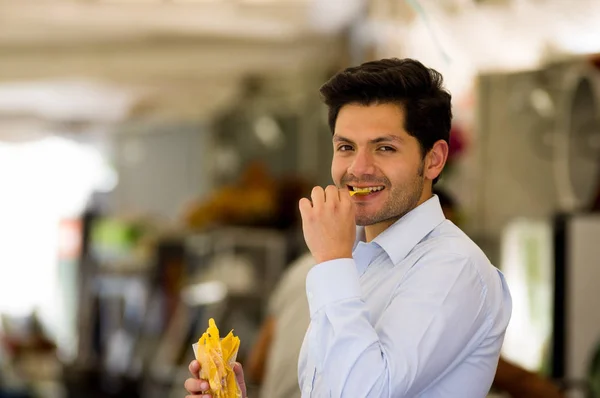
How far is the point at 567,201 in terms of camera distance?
352 centimetres

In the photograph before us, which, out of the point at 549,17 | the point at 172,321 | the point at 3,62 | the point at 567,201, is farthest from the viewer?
the point at 172,321

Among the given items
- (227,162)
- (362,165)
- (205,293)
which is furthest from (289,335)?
(227,162)

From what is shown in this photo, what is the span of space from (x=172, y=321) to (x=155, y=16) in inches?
95.3

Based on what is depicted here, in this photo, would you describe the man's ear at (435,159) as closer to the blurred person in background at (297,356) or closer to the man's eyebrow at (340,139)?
the man's eyebrow at (340,139)

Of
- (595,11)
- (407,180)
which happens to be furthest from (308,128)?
(407,180)

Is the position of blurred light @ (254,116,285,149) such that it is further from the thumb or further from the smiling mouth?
the smiling mouth

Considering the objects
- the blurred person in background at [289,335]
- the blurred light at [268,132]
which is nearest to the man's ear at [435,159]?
the blurred person in background at [289,335]

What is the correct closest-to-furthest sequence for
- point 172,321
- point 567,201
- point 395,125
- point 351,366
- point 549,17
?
1. point 351,366
2. point 395,125
3. point 549,17
4. point 567,201
5. point 172,321

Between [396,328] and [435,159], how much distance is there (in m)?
0.30

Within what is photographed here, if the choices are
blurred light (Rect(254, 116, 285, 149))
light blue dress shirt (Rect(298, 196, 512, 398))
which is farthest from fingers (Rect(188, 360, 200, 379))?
blurred light (Rect(254, 116, 285, 149))

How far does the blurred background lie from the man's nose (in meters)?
0.87

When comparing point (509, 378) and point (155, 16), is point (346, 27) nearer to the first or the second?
point (155, 16)

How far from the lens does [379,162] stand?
1460 mm

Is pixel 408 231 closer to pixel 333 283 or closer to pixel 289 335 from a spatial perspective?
pixel 333 283
